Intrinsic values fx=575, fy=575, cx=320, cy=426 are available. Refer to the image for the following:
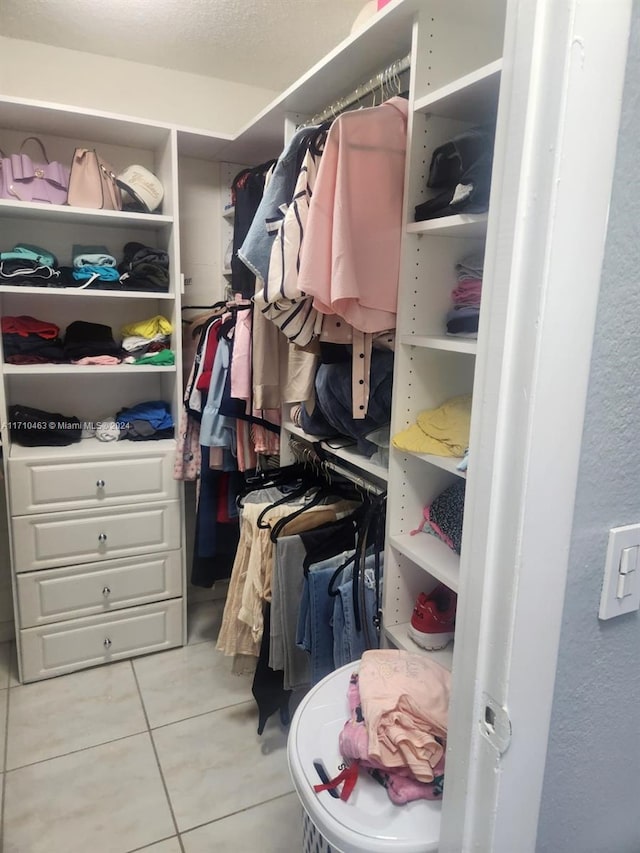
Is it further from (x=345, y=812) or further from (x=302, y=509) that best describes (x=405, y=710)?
(x=302, y=509)

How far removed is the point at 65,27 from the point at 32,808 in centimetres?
266

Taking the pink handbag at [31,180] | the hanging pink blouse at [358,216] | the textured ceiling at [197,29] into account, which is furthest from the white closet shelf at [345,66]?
the pink handbag at [31,180]

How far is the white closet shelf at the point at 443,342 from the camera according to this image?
125 centimetres

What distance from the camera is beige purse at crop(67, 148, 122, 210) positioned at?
2.16m

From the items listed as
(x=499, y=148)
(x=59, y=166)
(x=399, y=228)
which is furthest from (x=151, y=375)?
(x=499, y=148)

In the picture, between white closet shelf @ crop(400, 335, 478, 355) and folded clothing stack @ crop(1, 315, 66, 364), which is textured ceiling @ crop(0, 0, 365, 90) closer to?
folded clothing stack @ crop(1, 315, 66, 364)

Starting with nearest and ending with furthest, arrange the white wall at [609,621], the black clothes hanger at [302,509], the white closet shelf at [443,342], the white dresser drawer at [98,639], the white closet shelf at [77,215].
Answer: the white wall at [609,621], the white closet shelf at [443,342], the black clothes hanger at [302,509], the white closet shelf at [77,215], the white dresser drawer at [98,639]

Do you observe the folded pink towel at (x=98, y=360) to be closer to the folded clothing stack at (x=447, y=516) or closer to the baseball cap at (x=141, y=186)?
the baseball cap at (x=141, y=186)

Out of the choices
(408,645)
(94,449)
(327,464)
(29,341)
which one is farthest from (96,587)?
(408,645)

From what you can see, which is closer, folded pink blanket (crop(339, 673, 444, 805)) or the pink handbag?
folded pink blanket (crop(339, 673, 444, 805))

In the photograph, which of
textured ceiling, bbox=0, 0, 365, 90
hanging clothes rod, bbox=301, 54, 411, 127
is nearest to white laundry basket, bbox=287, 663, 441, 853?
hanging clothes rod, bbox=301, 54, 411, 127

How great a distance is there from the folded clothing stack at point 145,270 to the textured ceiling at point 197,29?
0.78 metres

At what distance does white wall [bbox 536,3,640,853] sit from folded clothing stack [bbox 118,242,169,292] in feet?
6.63

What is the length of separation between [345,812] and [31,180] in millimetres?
2239
